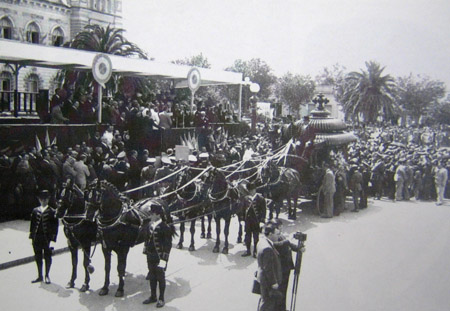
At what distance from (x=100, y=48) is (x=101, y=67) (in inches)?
242

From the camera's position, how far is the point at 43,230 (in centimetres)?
651

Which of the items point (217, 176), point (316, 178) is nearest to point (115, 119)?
point (217, 176)

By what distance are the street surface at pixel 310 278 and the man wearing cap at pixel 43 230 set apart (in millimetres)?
362

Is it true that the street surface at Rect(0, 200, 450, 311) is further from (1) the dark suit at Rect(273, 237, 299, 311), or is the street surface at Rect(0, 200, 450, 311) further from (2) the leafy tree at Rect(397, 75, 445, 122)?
(2) the leafy tree at Rect(397, 75, 445, 122)

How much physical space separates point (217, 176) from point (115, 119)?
5.01m

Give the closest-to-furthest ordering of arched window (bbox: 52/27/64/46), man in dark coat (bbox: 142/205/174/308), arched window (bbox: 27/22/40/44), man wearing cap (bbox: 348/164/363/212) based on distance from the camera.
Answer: man in dark coat (bbox: 142/205/174/308)
arched window (bbox: 27/22/40/44)
man wearing cap (bbox: 348/164/363/212)
arched window (bbox: 52/27/64/46)

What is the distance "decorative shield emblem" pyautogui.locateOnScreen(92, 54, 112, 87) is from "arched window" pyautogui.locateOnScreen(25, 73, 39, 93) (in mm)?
6417

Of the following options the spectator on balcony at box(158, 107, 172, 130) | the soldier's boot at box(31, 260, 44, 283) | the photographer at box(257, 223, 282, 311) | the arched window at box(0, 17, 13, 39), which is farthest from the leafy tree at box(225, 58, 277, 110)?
the photographer at box(257, 223, 282, 311)

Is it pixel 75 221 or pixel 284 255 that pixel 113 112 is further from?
pixel 284 255

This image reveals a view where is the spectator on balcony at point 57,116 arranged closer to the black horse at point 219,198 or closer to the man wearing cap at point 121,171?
the man wearing cap at point 121,171

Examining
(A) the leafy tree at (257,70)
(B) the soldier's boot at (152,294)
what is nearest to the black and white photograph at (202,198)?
(B) the soldier's boot at (152,294)

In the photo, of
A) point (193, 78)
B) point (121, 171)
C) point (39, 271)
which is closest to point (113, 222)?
point (39, 271)

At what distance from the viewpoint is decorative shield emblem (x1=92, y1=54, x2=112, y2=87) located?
11.6m

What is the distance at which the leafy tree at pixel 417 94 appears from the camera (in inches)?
296
